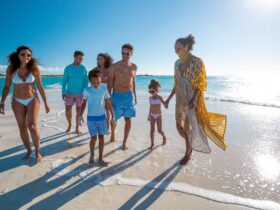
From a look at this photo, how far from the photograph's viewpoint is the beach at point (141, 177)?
3.02 metres

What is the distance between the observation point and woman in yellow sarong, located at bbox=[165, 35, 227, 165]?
415 centimetres

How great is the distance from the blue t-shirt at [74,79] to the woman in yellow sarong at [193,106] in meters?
2.81

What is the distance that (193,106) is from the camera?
4148 mm

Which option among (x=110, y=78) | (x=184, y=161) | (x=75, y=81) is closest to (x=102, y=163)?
(x=184, y=161)

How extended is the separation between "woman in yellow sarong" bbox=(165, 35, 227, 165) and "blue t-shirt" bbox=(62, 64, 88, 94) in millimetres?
2807

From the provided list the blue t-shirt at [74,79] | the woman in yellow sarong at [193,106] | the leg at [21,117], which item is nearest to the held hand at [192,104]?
the woman in yellow sarong at [193,106]

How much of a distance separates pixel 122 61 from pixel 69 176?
2.48 m

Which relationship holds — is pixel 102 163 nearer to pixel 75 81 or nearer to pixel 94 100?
pixel 94 100

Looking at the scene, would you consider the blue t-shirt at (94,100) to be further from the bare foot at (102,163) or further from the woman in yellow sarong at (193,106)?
the woman in yellow sarong at (193,106)

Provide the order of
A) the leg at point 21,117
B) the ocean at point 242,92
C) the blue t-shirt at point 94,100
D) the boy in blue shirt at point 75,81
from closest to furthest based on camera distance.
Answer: the blue t-shirt at point 94,100 → the leg at point 21,117 → the boy in blue shirt at point 75,81 → the ocean at point 242,92

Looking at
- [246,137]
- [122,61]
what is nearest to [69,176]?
[122,61]

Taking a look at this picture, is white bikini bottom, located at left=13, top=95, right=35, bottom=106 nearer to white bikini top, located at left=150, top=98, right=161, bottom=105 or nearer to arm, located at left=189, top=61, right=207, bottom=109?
white bikini top, located at left=150, top=98, right=161, bottom=105

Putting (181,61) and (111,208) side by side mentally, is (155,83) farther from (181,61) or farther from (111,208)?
(111,208)

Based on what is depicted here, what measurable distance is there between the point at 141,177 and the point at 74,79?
11.4ft
